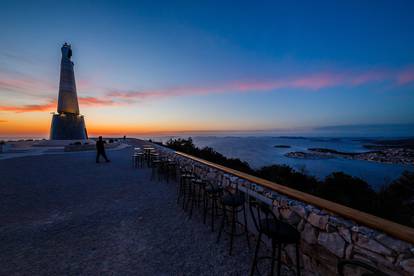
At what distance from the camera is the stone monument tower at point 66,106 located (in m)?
16.9

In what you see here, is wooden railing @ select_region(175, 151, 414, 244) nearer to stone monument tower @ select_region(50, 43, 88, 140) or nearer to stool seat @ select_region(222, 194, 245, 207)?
stool seat @ select_region(222, 194, 245, 207)

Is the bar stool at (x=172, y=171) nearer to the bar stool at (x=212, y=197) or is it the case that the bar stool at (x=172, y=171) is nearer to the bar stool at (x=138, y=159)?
the bar stool at (x=138, y=159)

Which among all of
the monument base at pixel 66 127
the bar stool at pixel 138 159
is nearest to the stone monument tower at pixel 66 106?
the monument base at pixel 66 127

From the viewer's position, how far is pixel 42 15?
7.32m

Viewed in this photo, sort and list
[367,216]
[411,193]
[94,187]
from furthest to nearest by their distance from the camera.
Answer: [94,187], [411,193], [367,216]

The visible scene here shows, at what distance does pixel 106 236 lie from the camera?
2.55 metres

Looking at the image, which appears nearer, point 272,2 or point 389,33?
point 389,33

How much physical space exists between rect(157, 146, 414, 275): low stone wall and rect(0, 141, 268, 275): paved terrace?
0.70 metres

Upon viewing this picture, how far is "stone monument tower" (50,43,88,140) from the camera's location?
16922mm

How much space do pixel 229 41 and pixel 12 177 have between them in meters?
10.5

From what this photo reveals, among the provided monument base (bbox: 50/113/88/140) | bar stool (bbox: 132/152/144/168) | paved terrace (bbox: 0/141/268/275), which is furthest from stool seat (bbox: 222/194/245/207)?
monument base (bbox: 50/113/88/140)

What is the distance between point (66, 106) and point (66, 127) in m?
2.11

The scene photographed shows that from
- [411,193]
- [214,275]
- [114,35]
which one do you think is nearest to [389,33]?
[411,193]

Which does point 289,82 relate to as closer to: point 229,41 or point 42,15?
point 229,41
